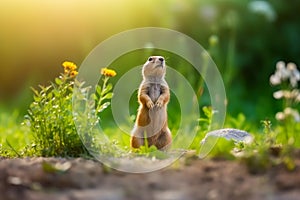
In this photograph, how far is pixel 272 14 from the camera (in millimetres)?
8891

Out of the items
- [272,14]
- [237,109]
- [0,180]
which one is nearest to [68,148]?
[0,180]

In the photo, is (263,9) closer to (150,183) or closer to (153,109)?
(153,109)

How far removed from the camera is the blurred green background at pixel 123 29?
368 inches

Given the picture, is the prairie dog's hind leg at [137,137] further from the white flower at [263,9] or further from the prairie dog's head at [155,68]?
the white flower at [263,9]

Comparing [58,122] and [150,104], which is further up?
[150,104]

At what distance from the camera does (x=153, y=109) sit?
4852mm

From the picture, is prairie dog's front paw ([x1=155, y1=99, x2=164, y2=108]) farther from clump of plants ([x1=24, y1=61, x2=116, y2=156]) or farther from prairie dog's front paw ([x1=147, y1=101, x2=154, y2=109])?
clump of plants ([x1=24, y1=61, x2=116, y2=156])

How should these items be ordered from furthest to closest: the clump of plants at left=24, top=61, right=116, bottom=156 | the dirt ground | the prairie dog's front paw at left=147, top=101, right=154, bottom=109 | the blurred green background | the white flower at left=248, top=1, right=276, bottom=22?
the blurred green background, the white flower at left=248, top=1, right=276, bottom=22, the prairie dog's front paw at left=147, top=101, right=154, bottom=109, the clump of plants at left=24, top=61, right=116, bottom=156, the dirt ground

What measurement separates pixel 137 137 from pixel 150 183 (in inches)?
60.6

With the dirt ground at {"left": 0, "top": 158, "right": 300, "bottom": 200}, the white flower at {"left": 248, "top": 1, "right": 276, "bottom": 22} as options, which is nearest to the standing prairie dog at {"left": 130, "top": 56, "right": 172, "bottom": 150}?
the dirt ground at {"left": 0, "top": 158, "right": 300, "bottom": 200}

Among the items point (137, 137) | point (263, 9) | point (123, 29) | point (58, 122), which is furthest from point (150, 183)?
point (123, 29)

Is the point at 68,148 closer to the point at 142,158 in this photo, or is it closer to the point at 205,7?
the point at 142,158

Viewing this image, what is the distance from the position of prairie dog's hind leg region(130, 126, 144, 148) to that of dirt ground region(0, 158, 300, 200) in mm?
1229

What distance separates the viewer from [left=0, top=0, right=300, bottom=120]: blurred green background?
9.34 metres
